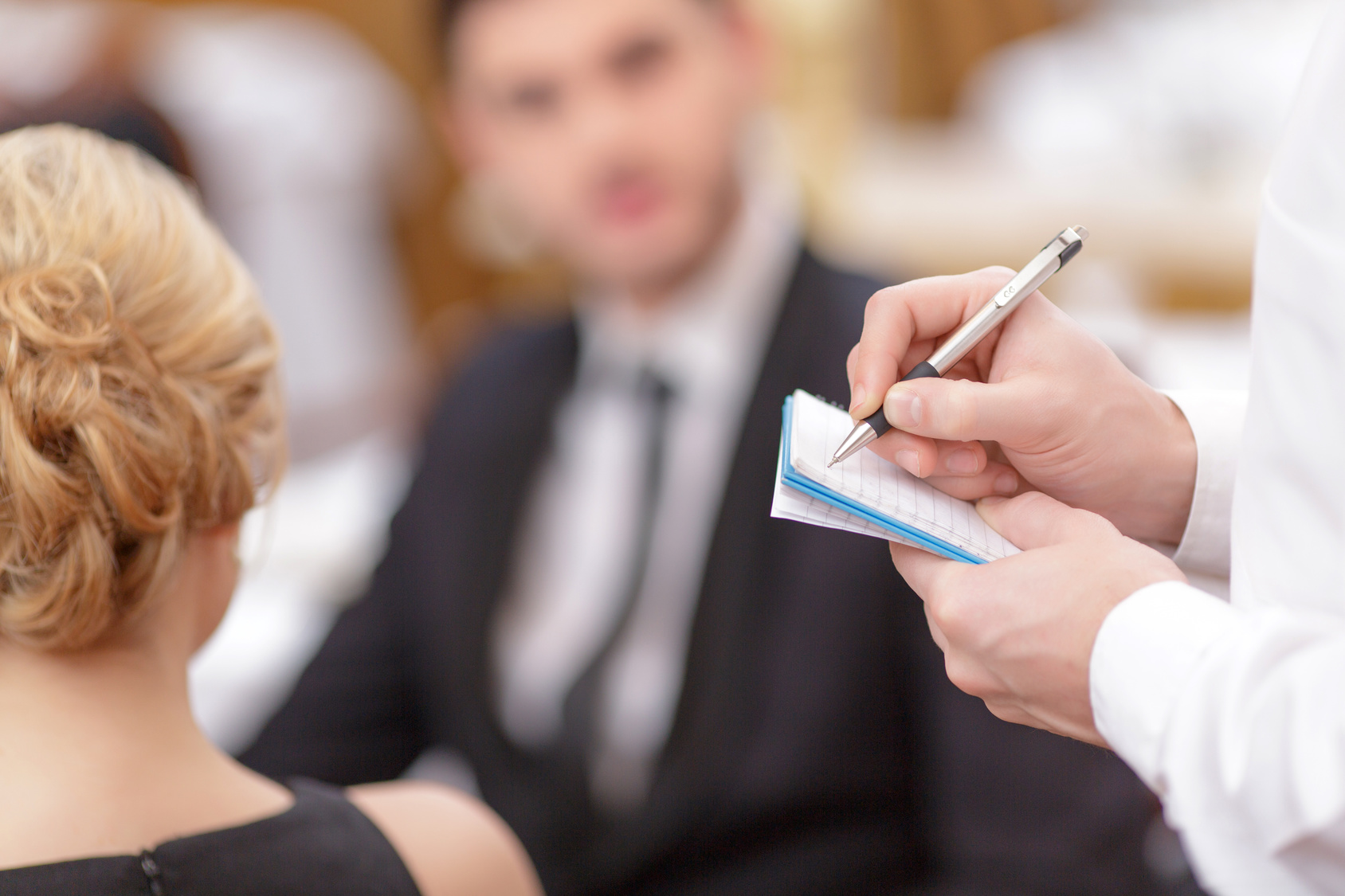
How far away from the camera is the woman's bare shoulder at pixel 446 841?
27.1 inches

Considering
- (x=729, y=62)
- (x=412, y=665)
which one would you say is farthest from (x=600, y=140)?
(x=412, y=665)

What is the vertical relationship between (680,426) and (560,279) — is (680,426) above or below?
below

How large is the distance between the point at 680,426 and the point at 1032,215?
102 cm

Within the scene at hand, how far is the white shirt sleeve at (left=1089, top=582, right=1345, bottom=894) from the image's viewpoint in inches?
14.5

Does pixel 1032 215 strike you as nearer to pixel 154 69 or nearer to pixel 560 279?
pixel 560 279

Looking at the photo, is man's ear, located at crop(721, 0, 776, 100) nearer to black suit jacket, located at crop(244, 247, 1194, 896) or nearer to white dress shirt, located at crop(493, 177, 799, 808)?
white dress shirt, located at crop(493, 177, 799, 808)

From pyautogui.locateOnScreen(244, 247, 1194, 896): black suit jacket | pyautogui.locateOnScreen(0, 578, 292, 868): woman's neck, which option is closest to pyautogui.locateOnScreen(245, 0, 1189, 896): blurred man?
pyautogui.locateOnScreen(244, 247, 1194, 896): black suit jacket

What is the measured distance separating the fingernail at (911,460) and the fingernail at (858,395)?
0.03 metres

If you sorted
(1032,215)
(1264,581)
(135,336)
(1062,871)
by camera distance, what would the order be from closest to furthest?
(1264,581), (135,336), (1062,871), (1032,215)

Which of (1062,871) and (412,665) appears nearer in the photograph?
(1062,871)

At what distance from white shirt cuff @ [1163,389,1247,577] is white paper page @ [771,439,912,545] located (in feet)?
0.55

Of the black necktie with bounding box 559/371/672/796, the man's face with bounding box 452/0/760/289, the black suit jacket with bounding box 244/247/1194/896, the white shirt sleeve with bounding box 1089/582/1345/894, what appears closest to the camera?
the white shirt sleeve with bounding box 1089/582/1345/894

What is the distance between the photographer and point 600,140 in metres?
1.23

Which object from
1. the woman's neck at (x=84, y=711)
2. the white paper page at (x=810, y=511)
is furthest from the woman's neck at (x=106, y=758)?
the white paper page at (x=810, y=511)
